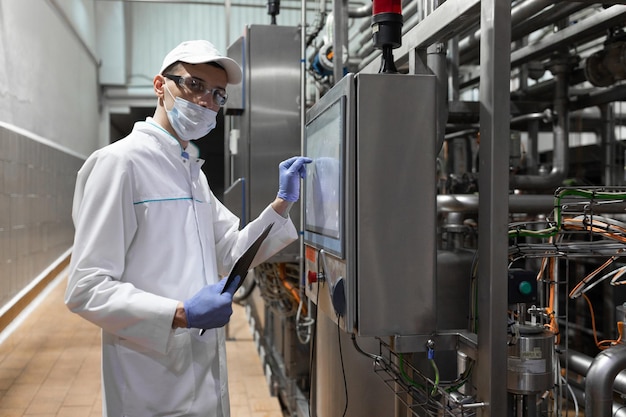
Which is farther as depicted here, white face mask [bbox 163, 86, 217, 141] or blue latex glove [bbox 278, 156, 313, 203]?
blue latex glove [bbox 278, 156, 313, 203]

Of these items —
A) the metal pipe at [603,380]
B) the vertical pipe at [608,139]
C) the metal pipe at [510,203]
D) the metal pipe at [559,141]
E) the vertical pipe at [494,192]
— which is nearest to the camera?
the vertical pipe at [494,192]

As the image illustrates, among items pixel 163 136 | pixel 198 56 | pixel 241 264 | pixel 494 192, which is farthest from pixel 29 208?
pixel 494 192

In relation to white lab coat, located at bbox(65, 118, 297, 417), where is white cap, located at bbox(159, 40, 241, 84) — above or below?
above

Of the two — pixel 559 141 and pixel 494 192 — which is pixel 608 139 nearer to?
pixel 559 141

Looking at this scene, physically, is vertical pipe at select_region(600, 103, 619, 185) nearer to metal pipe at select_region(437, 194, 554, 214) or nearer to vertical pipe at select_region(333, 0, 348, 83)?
metal pipe at select_region(437, 194, 554, 214)

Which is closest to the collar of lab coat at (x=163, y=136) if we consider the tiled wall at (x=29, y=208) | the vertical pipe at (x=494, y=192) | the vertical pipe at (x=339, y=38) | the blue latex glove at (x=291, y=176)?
the blue latex glove at (x=291, y=176)

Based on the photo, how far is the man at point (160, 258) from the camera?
4.55 feet

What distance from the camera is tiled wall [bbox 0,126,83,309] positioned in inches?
188

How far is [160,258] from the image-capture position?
1.52 meters

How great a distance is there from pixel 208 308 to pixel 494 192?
70 cm

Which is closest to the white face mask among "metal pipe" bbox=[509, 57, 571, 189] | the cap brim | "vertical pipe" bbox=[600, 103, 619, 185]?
the cap brim

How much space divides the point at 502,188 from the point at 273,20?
2.55 meters

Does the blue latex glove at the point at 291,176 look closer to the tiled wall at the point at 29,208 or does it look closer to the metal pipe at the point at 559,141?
the metal pipe at the point at 559,141

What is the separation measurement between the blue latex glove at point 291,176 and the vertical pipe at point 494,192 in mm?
656
